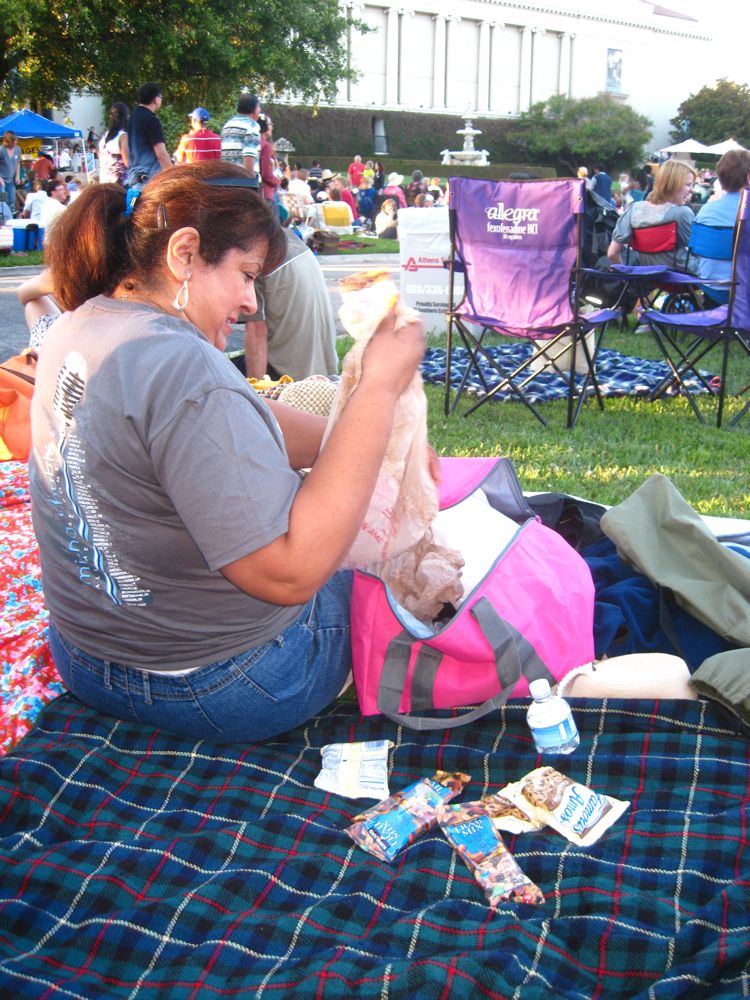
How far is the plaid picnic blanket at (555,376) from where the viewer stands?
6.48 m

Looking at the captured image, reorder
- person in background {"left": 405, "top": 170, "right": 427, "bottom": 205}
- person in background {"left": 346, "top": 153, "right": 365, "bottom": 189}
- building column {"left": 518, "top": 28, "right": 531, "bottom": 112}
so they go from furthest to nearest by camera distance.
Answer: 1. building column {"left": 518, "top": 28, "right": 531, "bottom": 112}
2. person in background {"left": 346, "top": 153, "right": 365, "bottom": 189}
3. person in background {"left": 405, "top": 170, "right": 427, "bottom": 205}

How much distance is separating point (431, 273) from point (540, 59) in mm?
61095

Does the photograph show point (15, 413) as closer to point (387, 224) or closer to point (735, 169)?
point (735, 169)

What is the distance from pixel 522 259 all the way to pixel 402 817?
167 inches

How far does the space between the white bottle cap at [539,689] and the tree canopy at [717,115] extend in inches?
2191

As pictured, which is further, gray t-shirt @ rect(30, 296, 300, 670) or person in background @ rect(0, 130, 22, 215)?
person in background @ rect(0, 130, 22, 215)

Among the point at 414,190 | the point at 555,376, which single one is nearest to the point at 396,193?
the point at 414,190

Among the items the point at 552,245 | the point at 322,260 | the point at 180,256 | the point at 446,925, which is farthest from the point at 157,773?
the point at 322,260

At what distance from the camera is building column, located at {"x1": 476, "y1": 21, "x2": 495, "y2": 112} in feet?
192

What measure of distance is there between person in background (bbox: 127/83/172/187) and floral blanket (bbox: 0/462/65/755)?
21.0ft

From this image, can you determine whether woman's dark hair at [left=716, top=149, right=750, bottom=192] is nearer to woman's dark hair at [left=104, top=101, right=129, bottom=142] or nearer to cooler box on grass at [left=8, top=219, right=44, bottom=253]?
woman's dark hair at [left=104, top=101, right=129, bottom=142]

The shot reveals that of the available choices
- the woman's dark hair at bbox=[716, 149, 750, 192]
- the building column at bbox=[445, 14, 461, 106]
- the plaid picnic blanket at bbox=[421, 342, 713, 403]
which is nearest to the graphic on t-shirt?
the plaid picnic blanket at bbox=[421, 342, 713, 403]

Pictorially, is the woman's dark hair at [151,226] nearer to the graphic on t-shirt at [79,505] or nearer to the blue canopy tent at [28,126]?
the graphic on t-shirt at [79,505]

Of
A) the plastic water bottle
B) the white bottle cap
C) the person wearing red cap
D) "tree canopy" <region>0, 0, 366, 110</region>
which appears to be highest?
"tree canopy" <region>0, 0, 366, 110</region>
